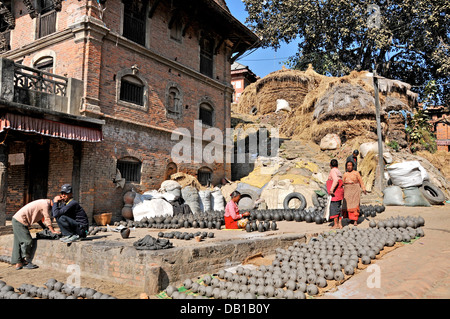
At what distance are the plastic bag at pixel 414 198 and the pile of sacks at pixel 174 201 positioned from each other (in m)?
7.63

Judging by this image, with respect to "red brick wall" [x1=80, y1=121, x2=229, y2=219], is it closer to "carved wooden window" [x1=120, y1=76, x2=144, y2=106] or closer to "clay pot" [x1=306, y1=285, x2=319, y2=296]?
"carved wooden window" [x1=120, y1=76, x2=144, y2=106]

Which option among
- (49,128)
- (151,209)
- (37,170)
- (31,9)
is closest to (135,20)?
(31,9)

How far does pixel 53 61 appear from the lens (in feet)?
41.8

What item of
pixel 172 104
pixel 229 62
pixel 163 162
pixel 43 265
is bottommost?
pixel 43 265

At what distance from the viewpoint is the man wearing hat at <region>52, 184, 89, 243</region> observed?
6641mm

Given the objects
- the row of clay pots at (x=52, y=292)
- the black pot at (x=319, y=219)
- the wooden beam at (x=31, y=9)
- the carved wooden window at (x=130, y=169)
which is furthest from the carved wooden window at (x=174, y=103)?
the row of clay pots at (x=52, y=292)

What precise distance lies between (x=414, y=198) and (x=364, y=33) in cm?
2012

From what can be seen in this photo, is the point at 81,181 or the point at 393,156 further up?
the point at 393,156

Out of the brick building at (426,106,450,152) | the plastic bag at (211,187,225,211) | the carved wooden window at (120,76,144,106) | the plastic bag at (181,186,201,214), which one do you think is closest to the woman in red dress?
the plastic bag at (181,186,201,214)

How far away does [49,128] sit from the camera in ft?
32.3

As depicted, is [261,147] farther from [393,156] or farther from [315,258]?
[315,258]

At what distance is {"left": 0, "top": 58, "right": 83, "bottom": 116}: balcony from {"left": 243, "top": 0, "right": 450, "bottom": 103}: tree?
22.8 metres
